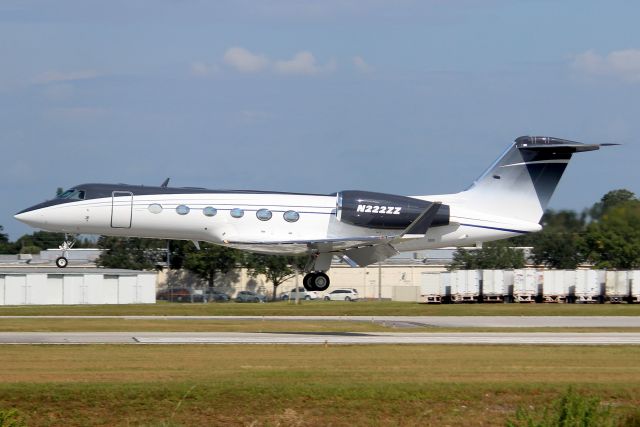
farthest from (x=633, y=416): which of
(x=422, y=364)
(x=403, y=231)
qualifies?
(x=403, y=231)

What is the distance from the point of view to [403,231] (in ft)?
128

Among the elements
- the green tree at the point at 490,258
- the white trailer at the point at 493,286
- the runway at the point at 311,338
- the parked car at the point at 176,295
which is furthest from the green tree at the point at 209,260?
the runway at the point at 311,338

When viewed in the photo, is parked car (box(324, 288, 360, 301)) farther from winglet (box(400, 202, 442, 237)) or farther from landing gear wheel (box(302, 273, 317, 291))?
winglet (box(400, 202, 442, 237))

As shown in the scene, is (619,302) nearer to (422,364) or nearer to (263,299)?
(263,299)

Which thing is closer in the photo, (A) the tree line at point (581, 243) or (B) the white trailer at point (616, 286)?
(A) the tree line at point (581, 243)

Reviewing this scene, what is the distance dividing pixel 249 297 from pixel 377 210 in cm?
4284

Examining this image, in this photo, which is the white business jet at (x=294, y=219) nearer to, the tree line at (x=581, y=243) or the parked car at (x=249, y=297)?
the tree line at (x=581, y=243)

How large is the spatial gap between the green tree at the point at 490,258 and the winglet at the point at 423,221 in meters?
36.3

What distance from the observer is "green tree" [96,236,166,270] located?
285 ft

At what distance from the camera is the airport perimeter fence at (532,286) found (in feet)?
198

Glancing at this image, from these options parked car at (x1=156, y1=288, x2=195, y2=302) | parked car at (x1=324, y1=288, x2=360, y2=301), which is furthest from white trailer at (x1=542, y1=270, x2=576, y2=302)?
parked car at (x1=156, y1=288, x2=195, y2=302)

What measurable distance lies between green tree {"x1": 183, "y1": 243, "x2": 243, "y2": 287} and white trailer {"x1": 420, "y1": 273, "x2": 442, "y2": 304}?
26603 mm

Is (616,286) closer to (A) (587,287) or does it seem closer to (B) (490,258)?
(A) (587,287)

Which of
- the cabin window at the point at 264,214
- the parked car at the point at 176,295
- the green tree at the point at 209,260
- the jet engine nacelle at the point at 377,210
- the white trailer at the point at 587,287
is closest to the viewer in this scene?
the cabin window at the point at 264,214
